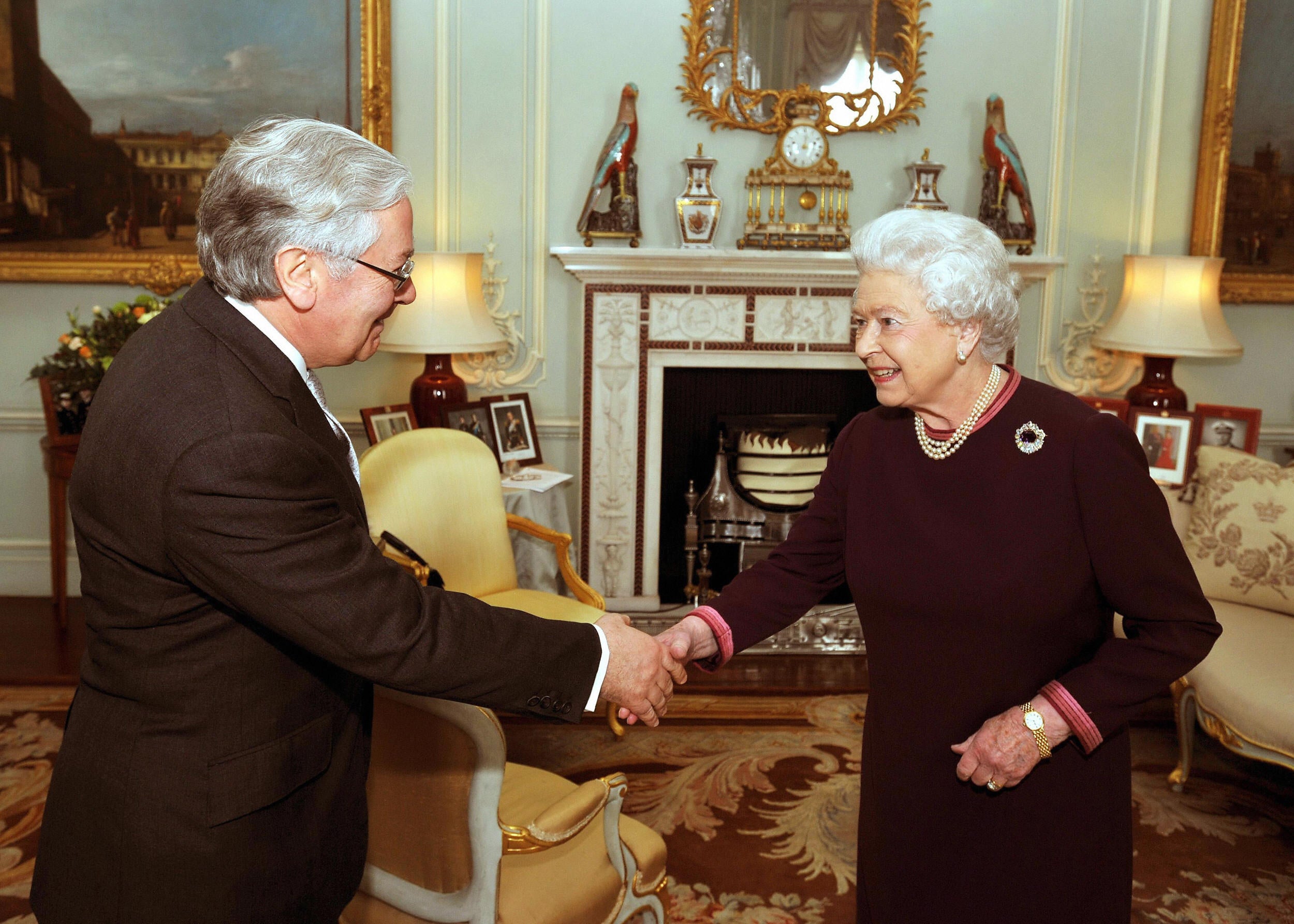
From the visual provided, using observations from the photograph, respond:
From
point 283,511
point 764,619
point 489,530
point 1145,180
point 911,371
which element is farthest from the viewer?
point 1145,180

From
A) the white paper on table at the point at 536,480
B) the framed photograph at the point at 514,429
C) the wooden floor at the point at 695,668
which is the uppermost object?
the framed photograph at the point at 514,429

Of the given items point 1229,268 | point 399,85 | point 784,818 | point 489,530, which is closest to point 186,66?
point 399,85

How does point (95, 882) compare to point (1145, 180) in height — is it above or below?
below

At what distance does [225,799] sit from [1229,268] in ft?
16.7

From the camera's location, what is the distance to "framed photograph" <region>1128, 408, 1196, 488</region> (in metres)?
4.30

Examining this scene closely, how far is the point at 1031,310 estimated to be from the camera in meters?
5.13

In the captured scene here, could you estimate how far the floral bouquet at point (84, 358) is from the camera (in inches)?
170

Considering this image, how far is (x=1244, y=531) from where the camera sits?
3564 mm

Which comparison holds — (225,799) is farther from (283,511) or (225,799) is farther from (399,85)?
(399,85)

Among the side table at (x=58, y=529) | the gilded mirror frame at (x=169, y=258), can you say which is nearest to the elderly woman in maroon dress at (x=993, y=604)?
the gilded mirror frame at (x=169, y=258)

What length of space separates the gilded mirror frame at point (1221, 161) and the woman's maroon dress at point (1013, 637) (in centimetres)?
394

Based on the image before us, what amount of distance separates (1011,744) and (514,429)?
137 inches

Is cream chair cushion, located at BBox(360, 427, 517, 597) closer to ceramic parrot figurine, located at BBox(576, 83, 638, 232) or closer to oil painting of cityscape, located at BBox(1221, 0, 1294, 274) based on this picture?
ceramic parrot figurine, located at BBox(576, 83, 638, 232)

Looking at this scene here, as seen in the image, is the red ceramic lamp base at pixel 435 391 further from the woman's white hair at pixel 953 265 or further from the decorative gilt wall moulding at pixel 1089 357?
Answer: the woman's white hair at pixel 953 265
